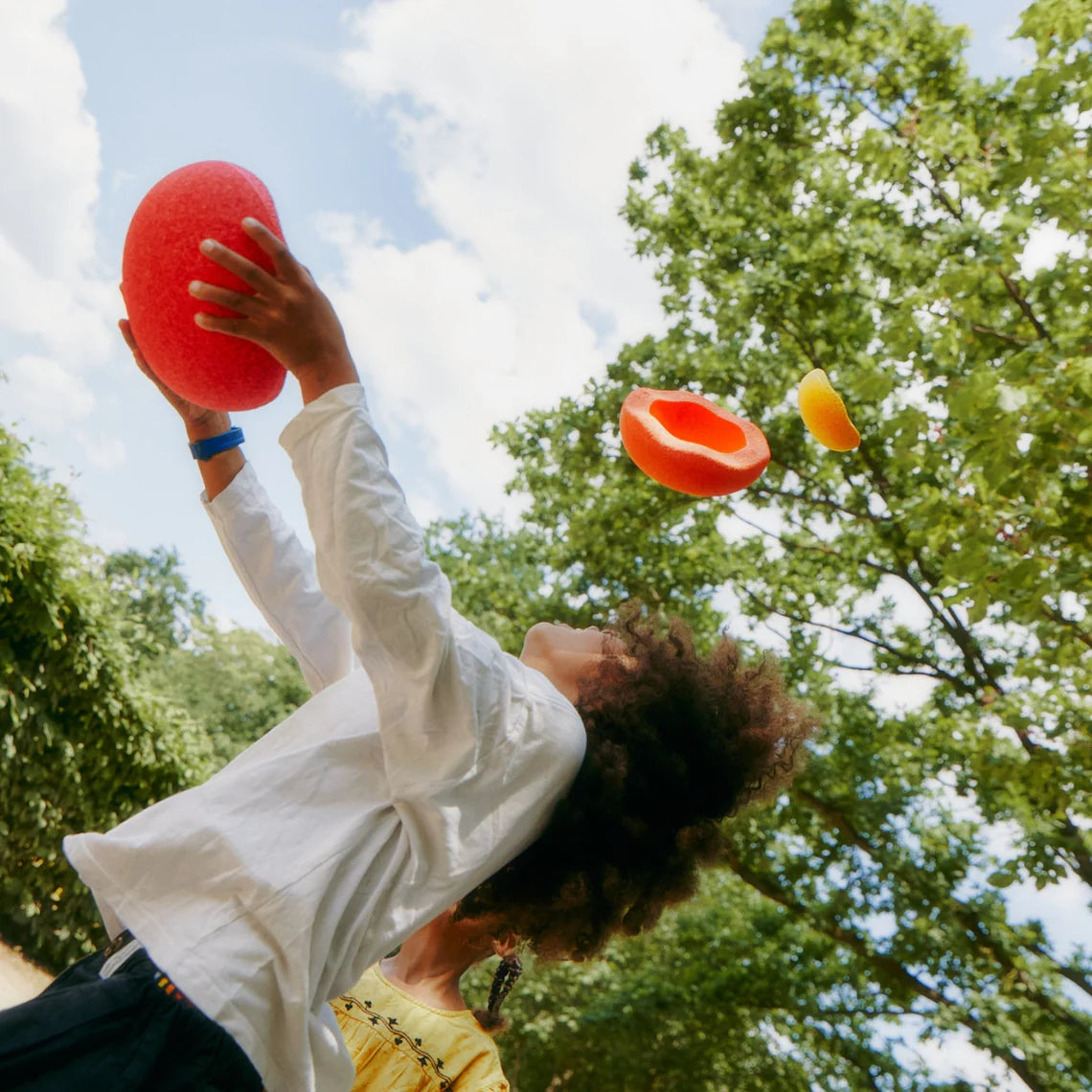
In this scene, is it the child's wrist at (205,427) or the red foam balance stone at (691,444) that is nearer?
the child's wrist at (205,427)

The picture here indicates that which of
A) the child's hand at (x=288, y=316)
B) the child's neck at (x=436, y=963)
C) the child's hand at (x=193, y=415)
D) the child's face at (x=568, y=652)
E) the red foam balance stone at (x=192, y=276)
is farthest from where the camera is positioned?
the child's neck at (x=436, y=963)

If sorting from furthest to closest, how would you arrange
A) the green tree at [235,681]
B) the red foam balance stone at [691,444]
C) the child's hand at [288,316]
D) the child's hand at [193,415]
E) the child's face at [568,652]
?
the green tree at [235,681] < the red foam balance stone at [691,444] < the child's face at [568,652] < the child's hand at [193,415] < the child's hand at [288,316]

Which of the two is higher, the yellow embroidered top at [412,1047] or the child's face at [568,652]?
the child's face at [568,652]

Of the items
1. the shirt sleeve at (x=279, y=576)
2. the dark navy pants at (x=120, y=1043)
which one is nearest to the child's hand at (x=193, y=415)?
the shirt sleeve at (x=279, y=576)

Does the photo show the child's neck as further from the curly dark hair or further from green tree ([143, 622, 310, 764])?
green tree ([143, 622, 310, 764])

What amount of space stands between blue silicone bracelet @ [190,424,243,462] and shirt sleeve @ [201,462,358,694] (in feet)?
0.22

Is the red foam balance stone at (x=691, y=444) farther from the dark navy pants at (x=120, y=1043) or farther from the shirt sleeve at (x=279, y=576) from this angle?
the dark navy pants at (x=120, y=1043)

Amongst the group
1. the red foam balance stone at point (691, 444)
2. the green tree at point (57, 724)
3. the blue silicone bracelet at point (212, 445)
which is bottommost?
the green tree at point (57, 724)

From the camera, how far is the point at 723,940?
11.4m

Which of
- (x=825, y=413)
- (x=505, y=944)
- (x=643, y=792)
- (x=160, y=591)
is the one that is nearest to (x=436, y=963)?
(x=505, y=944)

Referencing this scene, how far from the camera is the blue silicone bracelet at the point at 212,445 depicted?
2.12m

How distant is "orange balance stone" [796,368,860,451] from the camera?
3.54 meters

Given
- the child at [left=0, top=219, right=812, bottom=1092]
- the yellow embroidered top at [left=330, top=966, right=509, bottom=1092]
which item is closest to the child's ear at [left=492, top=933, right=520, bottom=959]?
the yellow embroidered top at [left=330, top=966, right=509, bottom=1092]

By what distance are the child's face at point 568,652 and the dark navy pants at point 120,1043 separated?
966mm
